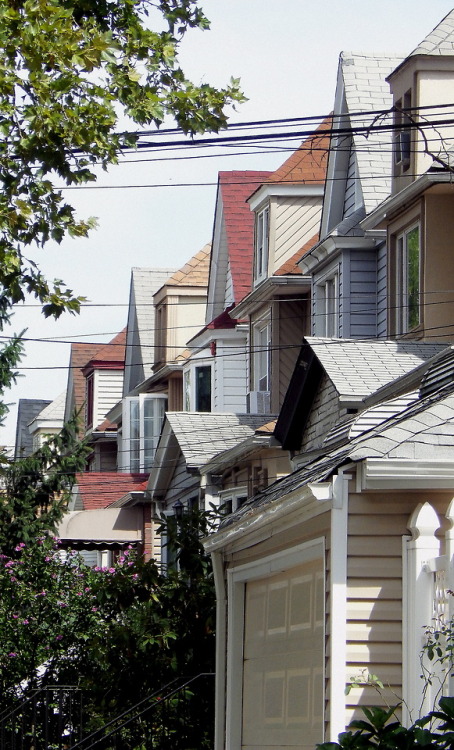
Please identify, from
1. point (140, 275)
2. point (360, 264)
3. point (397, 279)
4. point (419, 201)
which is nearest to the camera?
point (419, 201)

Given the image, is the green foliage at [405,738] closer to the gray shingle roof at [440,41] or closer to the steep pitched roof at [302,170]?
the gray shingle roof at [440,41]

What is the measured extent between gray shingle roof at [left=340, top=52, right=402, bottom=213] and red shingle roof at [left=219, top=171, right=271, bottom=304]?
7807 mm

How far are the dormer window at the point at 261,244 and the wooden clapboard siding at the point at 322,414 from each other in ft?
26.8

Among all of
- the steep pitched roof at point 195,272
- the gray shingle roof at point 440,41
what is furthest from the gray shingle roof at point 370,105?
the steep pitched roof at point 195,272

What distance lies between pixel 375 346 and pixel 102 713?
7736 millimetres

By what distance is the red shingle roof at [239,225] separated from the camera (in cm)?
3406

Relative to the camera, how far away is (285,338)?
1126 inches

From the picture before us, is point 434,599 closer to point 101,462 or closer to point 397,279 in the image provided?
point 397,279

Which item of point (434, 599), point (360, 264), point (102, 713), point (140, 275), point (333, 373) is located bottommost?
point (102, 713)

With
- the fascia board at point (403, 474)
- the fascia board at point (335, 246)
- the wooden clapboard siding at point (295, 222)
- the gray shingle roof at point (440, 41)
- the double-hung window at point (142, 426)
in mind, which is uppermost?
the gray shingle roof at point (440, 41)

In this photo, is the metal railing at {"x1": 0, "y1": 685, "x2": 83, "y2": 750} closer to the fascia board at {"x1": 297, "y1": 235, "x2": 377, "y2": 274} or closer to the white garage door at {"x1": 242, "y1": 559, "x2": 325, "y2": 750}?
the white garage door at {"x1": 242, "y1": 559, "x2": 325, "y2": 750}

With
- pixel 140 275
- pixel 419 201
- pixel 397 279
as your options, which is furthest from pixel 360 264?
pixel 140 275

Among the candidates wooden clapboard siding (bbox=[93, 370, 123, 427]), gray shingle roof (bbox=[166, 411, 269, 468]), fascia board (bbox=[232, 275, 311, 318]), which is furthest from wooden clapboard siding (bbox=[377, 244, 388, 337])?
wooden clapboard siding (bbox=[93, 370, 123, 427])

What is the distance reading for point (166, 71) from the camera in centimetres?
1147
